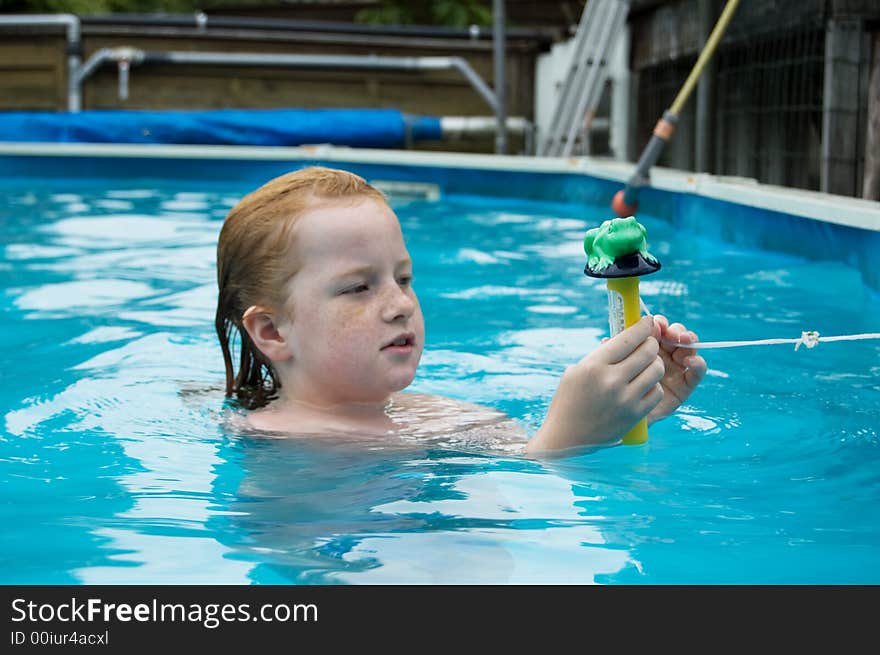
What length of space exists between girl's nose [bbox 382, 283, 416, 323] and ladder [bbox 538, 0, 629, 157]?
7.19 m

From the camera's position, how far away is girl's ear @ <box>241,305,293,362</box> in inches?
103

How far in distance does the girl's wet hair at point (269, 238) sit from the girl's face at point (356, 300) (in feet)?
0.09

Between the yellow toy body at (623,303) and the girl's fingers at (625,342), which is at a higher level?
the yellow toy body at (623,303)

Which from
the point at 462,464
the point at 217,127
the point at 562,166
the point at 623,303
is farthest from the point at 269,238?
the point at 217,127

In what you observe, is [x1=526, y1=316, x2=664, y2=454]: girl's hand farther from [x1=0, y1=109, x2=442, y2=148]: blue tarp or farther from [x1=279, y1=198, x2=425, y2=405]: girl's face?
[x1=0, y1=109, x2=442, y2=148]: blue tarp

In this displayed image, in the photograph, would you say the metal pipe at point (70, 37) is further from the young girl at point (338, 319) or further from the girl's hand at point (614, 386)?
the girl's hand at point (614, 386)

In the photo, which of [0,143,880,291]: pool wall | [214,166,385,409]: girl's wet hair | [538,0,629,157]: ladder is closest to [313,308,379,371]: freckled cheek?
[214,166,385,409]: girl's wet hair

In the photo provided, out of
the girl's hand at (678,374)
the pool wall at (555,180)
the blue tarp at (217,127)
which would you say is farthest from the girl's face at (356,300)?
the blue tarp at (217,127)

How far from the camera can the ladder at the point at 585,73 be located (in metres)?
9.30

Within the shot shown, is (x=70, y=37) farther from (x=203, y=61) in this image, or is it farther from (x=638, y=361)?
(x=638, y=361)

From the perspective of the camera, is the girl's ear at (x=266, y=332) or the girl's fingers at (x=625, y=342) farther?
the girl's ear at (x=266, y=332)

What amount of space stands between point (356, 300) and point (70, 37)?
32.0 feet

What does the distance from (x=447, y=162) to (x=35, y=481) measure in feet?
22.2

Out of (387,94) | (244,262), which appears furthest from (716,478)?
(387,94)
